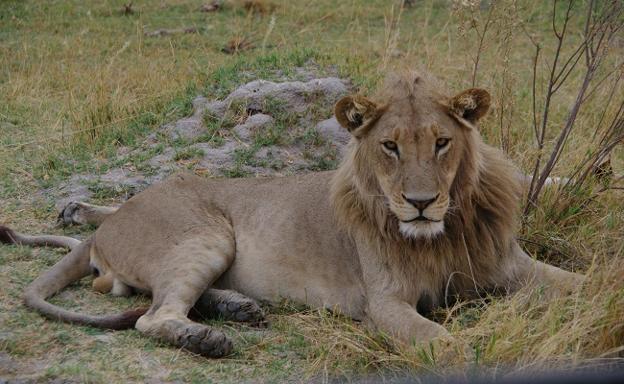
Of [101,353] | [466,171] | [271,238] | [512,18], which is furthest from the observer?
[512,18]

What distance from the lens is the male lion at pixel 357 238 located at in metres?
4.02

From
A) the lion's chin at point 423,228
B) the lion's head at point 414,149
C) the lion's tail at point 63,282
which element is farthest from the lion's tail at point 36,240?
the lion's chin at point 423,228

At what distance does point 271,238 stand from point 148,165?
1.74 m

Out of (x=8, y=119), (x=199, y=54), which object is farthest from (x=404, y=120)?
(x=199, y=54)

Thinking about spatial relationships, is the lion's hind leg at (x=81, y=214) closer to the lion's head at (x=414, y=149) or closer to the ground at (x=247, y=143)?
the ground at (x=247, y=143)

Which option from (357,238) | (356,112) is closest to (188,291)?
(357,238)

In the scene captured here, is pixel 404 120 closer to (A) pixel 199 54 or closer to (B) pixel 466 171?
(B) pixel 466 171

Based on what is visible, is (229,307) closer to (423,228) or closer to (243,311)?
(243,311)

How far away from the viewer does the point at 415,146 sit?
4.02m

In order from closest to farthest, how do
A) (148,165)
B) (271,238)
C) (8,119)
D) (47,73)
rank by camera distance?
(271,238), (148,165), (8,119), (47,73)

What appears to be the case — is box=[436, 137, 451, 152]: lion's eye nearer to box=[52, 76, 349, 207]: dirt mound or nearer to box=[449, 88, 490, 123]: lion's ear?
box=[449, 88, 490, 123]: lion's ear

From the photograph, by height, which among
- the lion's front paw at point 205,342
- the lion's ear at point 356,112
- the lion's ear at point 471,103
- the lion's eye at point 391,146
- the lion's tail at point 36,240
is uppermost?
the lion's ear at point 471,103

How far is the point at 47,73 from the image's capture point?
8578mm

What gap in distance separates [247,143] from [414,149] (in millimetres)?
2528
